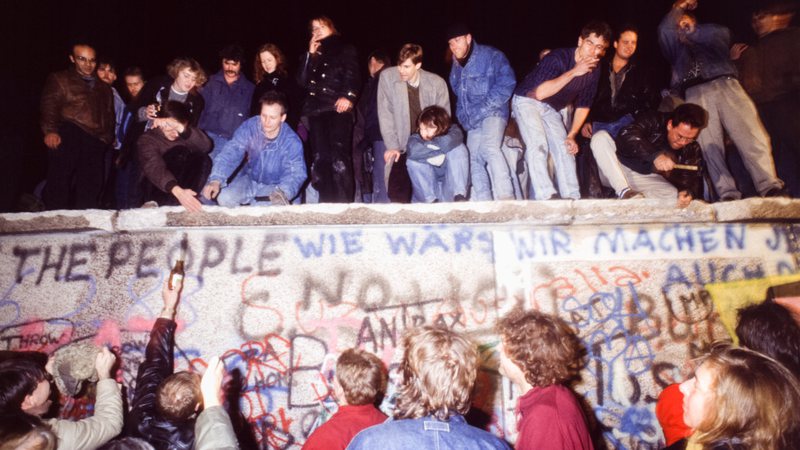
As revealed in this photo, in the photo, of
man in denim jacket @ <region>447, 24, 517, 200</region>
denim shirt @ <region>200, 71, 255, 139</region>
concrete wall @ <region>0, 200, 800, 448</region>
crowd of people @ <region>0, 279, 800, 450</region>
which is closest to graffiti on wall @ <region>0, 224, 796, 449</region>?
concrete wall @ <region>0, 200, 800, 448</region>

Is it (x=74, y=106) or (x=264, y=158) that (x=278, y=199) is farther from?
(x=74, y=106)

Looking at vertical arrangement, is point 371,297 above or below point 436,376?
above

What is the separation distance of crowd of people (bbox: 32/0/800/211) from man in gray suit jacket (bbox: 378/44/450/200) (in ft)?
0.05

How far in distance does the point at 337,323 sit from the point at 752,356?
2.76m

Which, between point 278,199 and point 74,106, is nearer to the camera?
point 278,199

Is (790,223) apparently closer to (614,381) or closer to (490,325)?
(614,381)

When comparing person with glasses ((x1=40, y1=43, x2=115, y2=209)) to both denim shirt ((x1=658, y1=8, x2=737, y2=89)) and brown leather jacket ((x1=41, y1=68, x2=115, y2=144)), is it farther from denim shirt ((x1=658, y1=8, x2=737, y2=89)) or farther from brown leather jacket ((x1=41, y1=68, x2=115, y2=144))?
denim shirt ((x1=658, y1=8, x2=737, y2=89))

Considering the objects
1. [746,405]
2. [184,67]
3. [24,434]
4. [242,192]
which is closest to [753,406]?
[746,405]

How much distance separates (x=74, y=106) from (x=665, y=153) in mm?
6119

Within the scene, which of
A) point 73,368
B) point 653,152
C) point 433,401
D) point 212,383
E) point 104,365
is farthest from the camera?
point 653,152

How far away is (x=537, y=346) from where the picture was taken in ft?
7.55

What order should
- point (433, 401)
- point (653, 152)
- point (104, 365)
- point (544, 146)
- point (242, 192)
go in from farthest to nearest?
1. point (242, 192)
2. point (653, 152)
3. point (544, 146)
4. point (104, 365)
5. point (433, 401)

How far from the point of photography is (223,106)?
16.4 ft

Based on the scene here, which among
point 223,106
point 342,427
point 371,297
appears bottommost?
point 342,427
